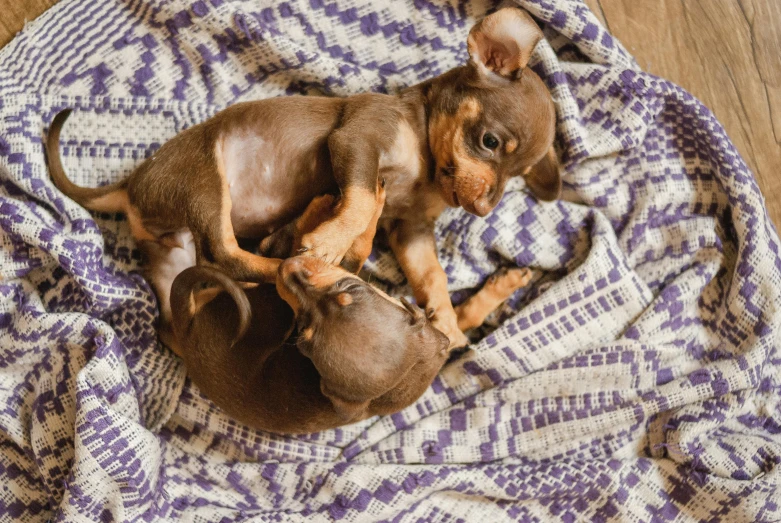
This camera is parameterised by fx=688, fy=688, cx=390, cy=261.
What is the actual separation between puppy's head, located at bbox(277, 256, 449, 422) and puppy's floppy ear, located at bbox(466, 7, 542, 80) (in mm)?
1006

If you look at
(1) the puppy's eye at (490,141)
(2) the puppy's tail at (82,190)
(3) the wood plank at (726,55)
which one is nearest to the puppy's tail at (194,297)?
(2) the puppy's tail at (82,190)

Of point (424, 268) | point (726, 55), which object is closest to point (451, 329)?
point (424, 268)

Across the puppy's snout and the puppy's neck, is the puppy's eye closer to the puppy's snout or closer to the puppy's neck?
the puppy's snout

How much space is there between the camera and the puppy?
7.48ft

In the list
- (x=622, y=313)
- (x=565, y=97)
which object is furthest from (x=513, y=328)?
(x=565, y=97)

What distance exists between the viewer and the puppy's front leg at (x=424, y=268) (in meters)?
3.00

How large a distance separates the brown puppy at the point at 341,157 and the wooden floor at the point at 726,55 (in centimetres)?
97

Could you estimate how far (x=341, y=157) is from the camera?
8.34 ft

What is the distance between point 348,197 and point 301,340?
55cm

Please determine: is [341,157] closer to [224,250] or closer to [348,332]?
[224,250]

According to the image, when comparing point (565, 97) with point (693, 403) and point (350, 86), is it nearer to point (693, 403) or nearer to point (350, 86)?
point (350, 86)

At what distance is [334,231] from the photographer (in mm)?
2477

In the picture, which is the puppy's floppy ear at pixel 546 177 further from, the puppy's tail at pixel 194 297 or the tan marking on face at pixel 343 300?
the puppy's tail at pixel 194 297

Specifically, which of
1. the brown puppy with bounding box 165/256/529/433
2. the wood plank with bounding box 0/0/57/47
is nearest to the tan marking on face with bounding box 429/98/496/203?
the brown puppy with bounding box 165/256/529/433
